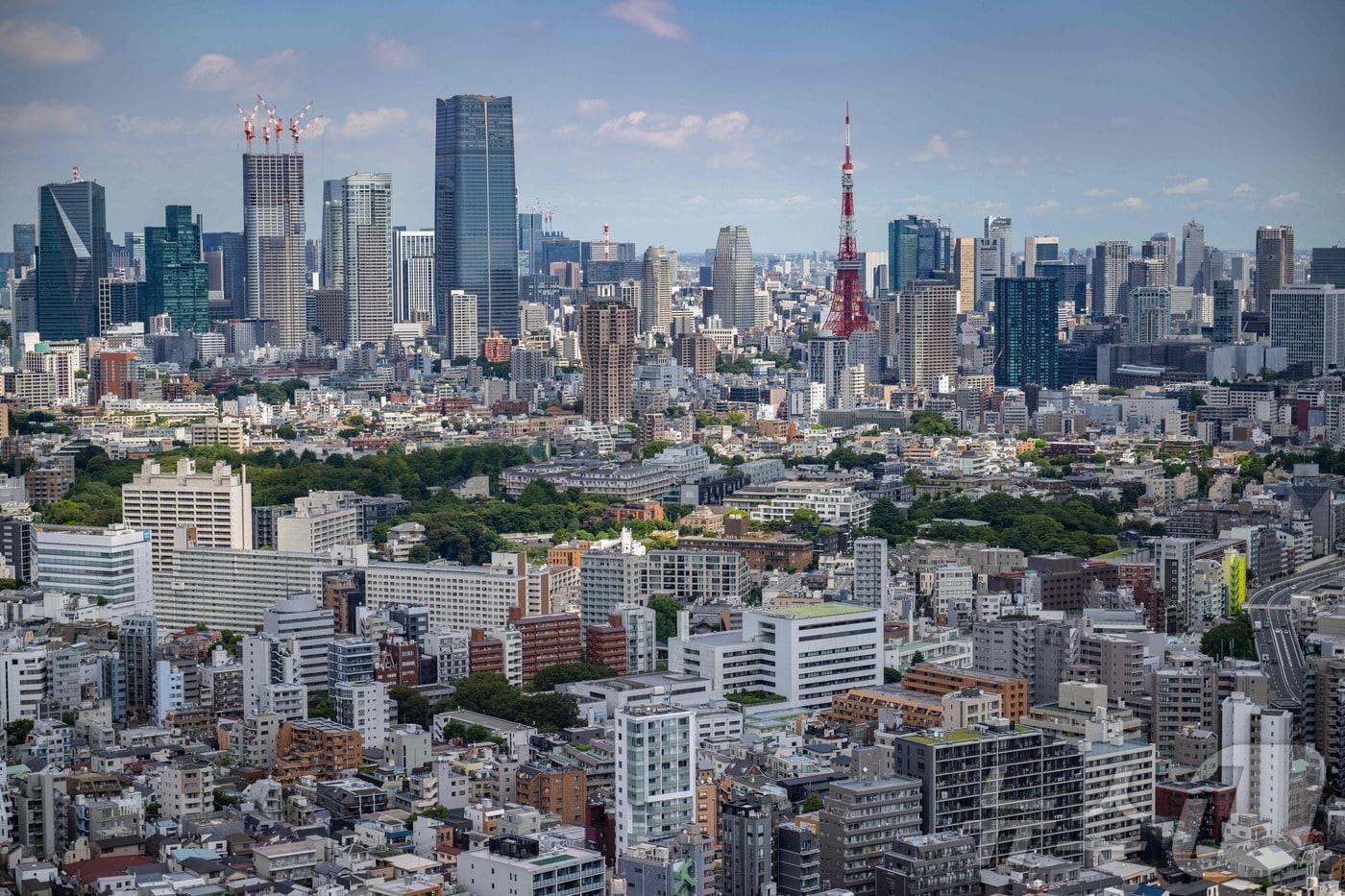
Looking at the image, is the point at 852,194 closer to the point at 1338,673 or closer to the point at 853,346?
the point at 853,346

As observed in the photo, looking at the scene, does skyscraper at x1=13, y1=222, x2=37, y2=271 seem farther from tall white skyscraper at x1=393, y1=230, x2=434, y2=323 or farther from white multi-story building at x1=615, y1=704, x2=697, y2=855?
white multi-story building at x1=615, y1=704, x2=697, y2=855

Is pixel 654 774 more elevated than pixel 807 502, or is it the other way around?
pixel 807 502

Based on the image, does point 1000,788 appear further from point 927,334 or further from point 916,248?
point 916,248

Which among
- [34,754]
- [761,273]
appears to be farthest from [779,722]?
[761,273]

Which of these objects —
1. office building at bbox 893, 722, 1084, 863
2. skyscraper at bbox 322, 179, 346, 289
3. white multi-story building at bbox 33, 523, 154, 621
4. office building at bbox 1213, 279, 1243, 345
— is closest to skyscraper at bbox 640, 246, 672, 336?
skyscraper at bbox 322, 179, 346, 289

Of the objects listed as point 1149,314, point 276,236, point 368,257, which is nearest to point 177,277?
point 276,236
